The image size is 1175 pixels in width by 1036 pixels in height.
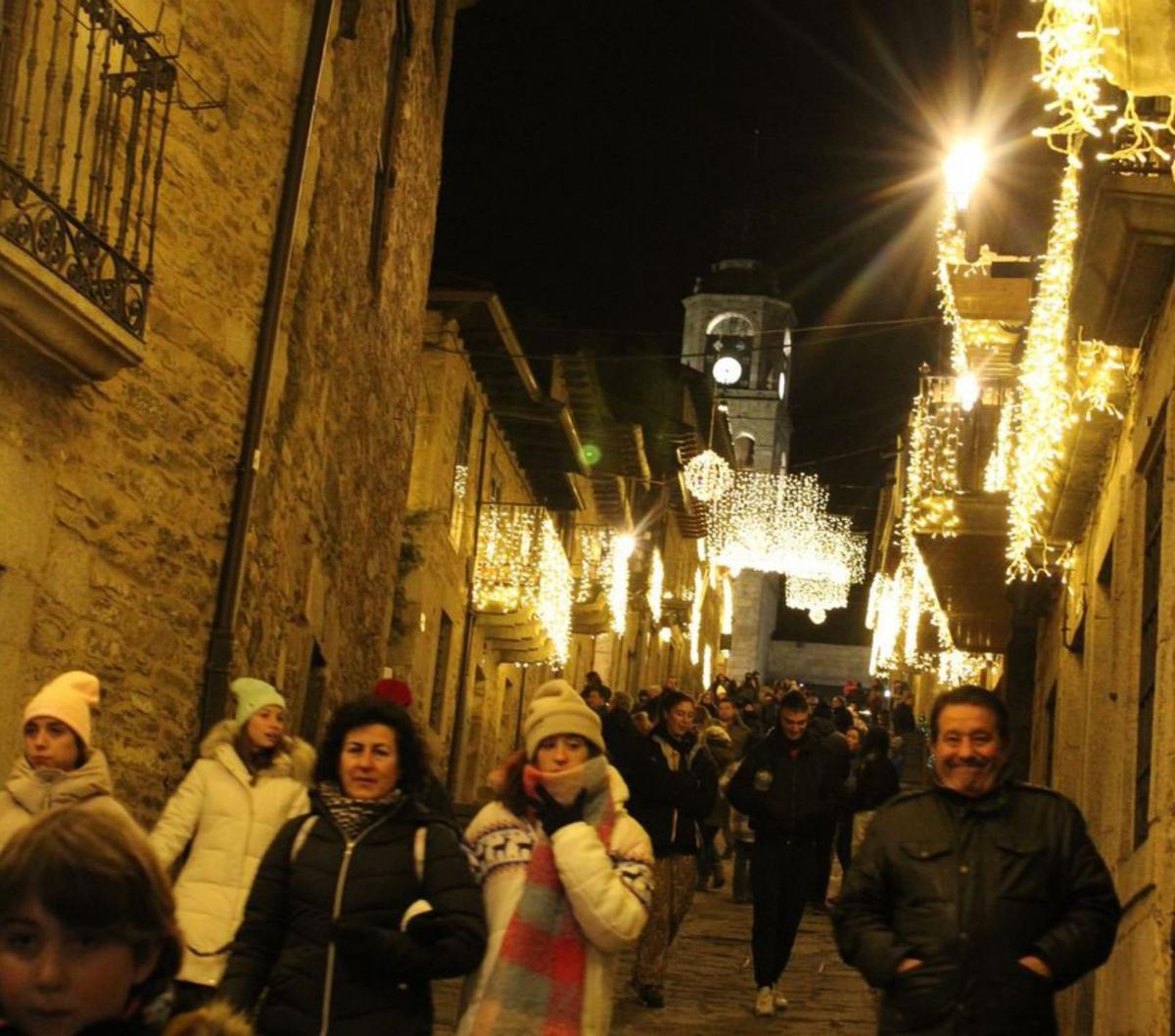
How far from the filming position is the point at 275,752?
7742mm

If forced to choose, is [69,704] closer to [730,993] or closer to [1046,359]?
[730,993]

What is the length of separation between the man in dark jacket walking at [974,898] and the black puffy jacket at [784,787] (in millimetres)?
6262

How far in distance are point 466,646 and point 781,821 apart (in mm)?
17375

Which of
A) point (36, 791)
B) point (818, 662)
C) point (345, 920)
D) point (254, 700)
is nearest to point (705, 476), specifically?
point (254, 700)

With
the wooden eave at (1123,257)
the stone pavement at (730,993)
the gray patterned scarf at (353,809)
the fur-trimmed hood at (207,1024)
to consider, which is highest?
the wooden eave at (1123,257)

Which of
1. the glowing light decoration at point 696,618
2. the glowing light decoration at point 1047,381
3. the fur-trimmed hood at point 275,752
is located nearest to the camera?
the fur-trimmed hood at point 275,752

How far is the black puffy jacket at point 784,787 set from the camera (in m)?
12.3

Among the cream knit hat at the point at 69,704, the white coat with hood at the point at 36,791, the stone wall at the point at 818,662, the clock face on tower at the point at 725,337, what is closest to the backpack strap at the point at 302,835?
the white coat with hood at the point at 36,791

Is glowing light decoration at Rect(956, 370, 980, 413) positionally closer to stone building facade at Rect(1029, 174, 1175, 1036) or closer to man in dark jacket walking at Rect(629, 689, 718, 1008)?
stone building facade at Rect(1029, 174, 1175, 1036)

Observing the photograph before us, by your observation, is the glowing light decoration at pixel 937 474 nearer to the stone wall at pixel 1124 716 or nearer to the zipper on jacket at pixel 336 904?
the stone wall at pixel 1124 716

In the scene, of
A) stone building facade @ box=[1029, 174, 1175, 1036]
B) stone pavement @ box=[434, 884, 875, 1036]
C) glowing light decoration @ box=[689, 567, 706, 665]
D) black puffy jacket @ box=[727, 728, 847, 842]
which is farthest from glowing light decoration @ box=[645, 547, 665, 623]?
black puffy jacket @ box=[727, 728, 847, 842]

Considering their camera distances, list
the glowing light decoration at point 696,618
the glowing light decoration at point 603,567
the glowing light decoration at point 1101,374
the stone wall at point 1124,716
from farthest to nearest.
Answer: the glowing light decoration at point 696,618, the glowing light decoration at point 603,567, the glowing light decoration at point 1101,374, the stone wall at point 1124,716

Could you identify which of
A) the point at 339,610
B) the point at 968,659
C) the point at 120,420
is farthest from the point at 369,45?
the point at 968,659

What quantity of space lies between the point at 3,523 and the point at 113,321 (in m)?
1.10
